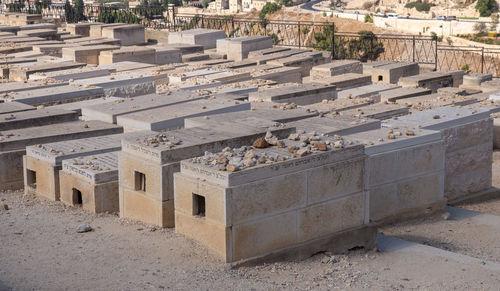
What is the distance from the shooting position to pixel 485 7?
64.1 metres

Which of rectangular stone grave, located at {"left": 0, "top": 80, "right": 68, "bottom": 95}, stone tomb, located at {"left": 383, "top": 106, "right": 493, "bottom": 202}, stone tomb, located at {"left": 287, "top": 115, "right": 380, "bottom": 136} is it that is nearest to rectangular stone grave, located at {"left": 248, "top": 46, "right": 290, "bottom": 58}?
rectangular stone grave, located at {"left": 0, "top": 80, "right": 68, "bottom": 95}

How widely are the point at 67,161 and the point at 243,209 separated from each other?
286cm

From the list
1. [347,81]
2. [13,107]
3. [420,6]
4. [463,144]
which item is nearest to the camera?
[463,144]

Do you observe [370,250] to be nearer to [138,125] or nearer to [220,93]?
[138,125]

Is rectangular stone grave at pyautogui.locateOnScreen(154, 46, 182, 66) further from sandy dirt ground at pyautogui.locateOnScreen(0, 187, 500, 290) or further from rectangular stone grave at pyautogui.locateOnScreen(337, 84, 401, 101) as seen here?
sandy dirt ground at pyautogui.locateOnScreen(0, 187, 500, 290)

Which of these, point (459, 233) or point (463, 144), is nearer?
point (459, 233)

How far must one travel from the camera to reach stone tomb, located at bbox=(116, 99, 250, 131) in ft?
32.7

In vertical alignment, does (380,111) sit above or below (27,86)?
below

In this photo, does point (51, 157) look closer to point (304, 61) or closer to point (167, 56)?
point (304, 61)

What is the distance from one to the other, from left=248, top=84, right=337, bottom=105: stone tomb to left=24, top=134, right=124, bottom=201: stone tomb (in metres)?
3.72

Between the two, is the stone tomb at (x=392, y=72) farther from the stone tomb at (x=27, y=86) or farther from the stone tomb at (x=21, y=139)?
the stone tomb at (x=21, y=139)

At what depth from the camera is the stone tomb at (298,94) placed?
1303 centimetres

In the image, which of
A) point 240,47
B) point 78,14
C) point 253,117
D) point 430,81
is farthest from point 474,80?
point 78,14

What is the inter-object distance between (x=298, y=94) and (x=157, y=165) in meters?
6.09
